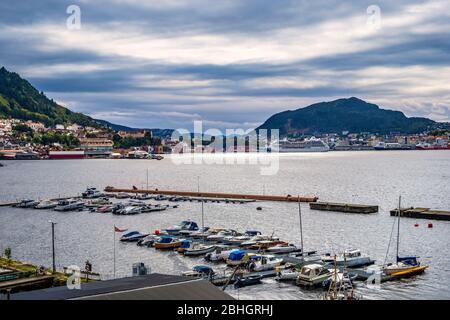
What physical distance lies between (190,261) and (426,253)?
42.7 ft

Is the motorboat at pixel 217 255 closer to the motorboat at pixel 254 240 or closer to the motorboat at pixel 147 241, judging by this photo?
the motorboat at pixel 254 240

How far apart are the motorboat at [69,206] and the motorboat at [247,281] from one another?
32219 mm

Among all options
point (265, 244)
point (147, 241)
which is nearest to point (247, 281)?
point (265, 244)

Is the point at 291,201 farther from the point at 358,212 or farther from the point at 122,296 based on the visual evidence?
the point at 122,296

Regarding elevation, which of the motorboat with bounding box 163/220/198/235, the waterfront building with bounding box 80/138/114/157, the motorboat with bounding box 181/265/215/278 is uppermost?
the waterfront building with bounding box 80/138/114/157

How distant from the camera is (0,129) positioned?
190000 millimetres

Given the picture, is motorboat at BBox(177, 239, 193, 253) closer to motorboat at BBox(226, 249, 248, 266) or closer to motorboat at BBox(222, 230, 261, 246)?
motorboat at BBox(222, 230, 261, 246)

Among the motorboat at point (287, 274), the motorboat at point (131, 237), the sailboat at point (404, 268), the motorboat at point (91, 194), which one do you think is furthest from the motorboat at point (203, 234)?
the motorboat at point (91, 194)

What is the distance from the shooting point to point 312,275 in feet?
75.1

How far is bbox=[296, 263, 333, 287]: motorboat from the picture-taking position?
22688 millimetres

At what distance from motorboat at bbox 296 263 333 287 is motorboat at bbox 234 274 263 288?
1739 mm

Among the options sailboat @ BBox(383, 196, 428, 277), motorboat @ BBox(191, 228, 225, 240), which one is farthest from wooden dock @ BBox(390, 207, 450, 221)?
sailboat @ BBox(383, 196, 428, 277)

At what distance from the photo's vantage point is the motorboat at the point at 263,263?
25.1 metres

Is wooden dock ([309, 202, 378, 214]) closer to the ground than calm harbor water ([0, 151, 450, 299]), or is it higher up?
higher up
